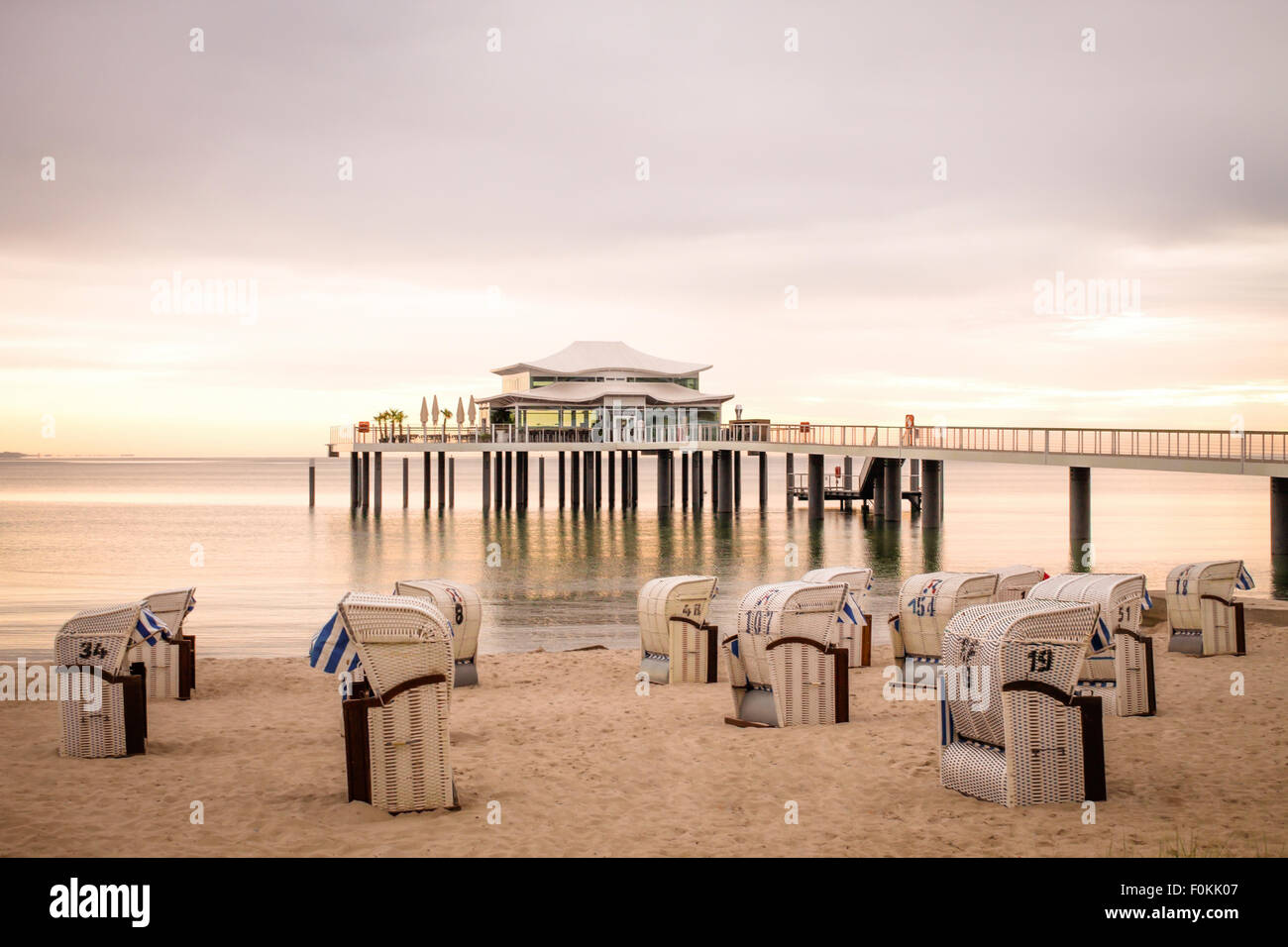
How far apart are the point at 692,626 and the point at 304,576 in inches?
753

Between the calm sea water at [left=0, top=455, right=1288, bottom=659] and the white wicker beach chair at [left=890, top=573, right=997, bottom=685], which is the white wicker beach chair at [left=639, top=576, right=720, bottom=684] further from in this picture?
the calm sea water at [left=0, top=455, right=1288, bottom=659]

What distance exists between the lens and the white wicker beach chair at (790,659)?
29.9 feet

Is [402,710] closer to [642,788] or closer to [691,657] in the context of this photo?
[642,788]

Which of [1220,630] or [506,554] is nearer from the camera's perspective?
[1220,630]

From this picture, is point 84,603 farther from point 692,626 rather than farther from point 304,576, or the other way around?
point 692,626

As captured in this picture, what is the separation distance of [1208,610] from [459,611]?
8.33m

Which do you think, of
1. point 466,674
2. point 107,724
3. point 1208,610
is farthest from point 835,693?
point 1208,610

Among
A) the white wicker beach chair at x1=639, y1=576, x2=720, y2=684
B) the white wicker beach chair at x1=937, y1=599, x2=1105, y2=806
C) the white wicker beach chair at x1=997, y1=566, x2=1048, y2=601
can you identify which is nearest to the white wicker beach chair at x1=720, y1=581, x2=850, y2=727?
the white wicker beach chair at x1=937, y1=599, x2=1105, y2=806

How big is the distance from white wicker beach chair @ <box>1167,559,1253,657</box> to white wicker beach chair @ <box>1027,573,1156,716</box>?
3.64m

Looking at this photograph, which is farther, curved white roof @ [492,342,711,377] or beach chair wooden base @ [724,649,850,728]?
curved white roof @ [492,342,711,377]

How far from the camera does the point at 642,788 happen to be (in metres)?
7.54

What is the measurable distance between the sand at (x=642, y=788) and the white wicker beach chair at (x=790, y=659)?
0.26 meters

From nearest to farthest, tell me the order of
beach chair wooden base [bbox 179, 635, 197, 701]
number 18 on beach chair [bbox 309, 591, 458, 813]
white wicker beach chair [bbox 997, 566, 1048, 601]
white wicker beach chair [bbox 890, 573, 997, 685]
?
number 18 on beach chair [bbox 309, 591, 458, 813] → white wicker beach chair [bbox 890, 573, 997, 685] → beach chair wooden base [bbox 179, 635, 197, 701] → white wicker beach chair [bbox 997, 566, 1048, 601]

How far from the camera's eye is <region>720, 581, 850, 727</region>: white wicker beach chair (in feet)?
29.9
